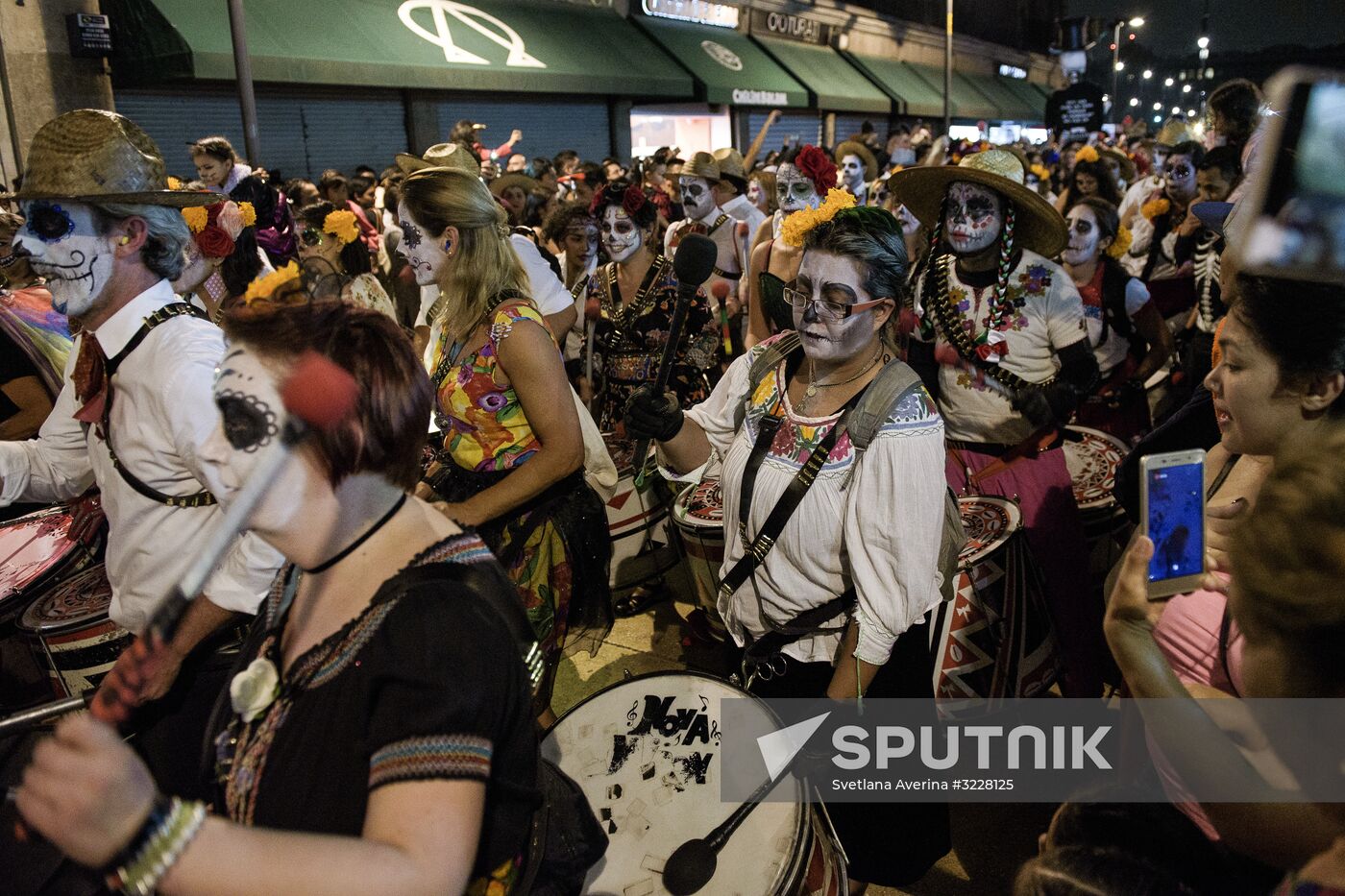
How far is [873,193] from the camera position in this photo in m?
8.94

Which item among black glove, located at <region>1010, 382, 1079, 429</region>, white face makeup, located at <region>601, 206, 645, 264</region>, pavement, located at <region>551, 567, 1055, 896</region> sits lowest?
pavement, located at <region>551, 567, 1055, 896</region>

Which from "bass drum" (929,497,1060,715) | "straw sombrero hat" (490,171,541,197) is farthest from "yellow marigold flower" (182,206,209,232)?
"straw sombrero hat" (490,171,541,197)

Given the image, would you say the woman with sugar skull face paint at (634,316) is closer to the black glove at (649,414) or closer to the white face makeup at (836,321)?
the black glove at (649,414)

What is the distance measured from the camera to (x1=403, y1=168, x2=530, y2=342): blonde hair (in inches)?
120

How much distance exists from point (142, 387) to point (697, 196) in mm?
5515

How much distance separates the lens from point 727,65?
21688 millimetres

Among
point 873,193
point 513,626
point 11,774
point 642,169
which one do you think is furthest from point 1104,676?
point 642,169

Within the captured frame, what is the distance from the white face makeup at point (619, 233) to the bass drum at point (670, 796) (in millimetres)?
3721

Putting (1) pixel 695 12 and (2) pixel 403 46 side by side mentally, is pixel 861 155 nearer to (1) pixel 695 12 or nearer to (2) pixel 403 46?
(2) pixel 403 46

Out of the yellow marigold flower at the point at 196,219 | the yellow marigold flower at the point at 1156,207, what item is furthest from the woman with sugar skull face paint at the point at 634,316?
the yellow marigold flower at the point at 1156,207

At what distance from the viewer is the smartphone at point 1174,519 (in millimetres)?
1629

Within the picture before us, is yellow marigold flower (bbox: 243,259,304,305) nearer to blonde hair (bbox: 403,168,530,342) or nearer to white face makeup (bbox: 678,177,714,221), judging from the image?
blonde hair (bbox: 403,168,530,342)

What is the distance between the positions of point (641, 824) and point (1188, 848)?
3.64 feet

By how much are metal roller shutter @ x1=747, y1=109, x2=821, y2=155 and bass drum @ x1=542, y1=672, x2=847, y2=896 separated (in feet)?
77.7
